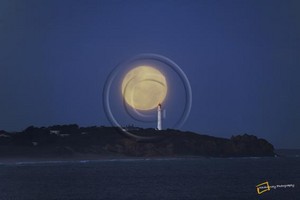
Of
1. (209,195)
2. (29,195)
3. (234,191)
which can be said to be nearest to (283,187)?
(234,191)

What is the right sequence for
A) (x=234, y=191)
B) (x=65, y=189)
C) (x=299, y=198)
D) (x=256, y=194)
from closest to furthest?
(x=299, y=198) < (x=256, y=194) < (x=234, y=191) < (x=65, y=189)

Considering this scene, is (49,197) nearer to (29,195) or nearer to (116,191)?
(29,195)

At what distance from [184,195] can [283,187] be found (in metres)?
29.3

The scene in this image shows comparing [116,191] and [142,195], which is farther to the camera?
[116,191]

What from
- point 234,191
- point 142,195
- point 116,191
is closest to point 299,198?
point 234,191

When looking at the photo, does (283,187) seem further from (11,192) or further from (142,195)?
(11,192)

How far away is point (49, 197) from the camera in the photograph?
170 meters

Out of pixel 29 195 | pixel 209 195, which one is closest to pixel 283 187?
pixel 209 195

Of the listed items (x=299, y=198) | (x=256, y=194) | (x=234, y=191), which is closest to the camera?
(x=299, y=198)

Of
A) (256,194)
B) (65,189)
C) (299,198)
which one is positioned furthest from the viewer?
(65,189)

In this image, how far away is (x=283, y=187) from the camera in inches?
7229

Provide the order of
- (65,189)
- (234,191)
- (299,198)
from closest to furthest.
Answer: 1. (299,198)
2. (234,191)
3. (65,189)

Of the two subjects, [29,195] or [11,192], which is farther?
[11,192]

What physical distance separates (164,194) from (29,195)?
3407 cm
